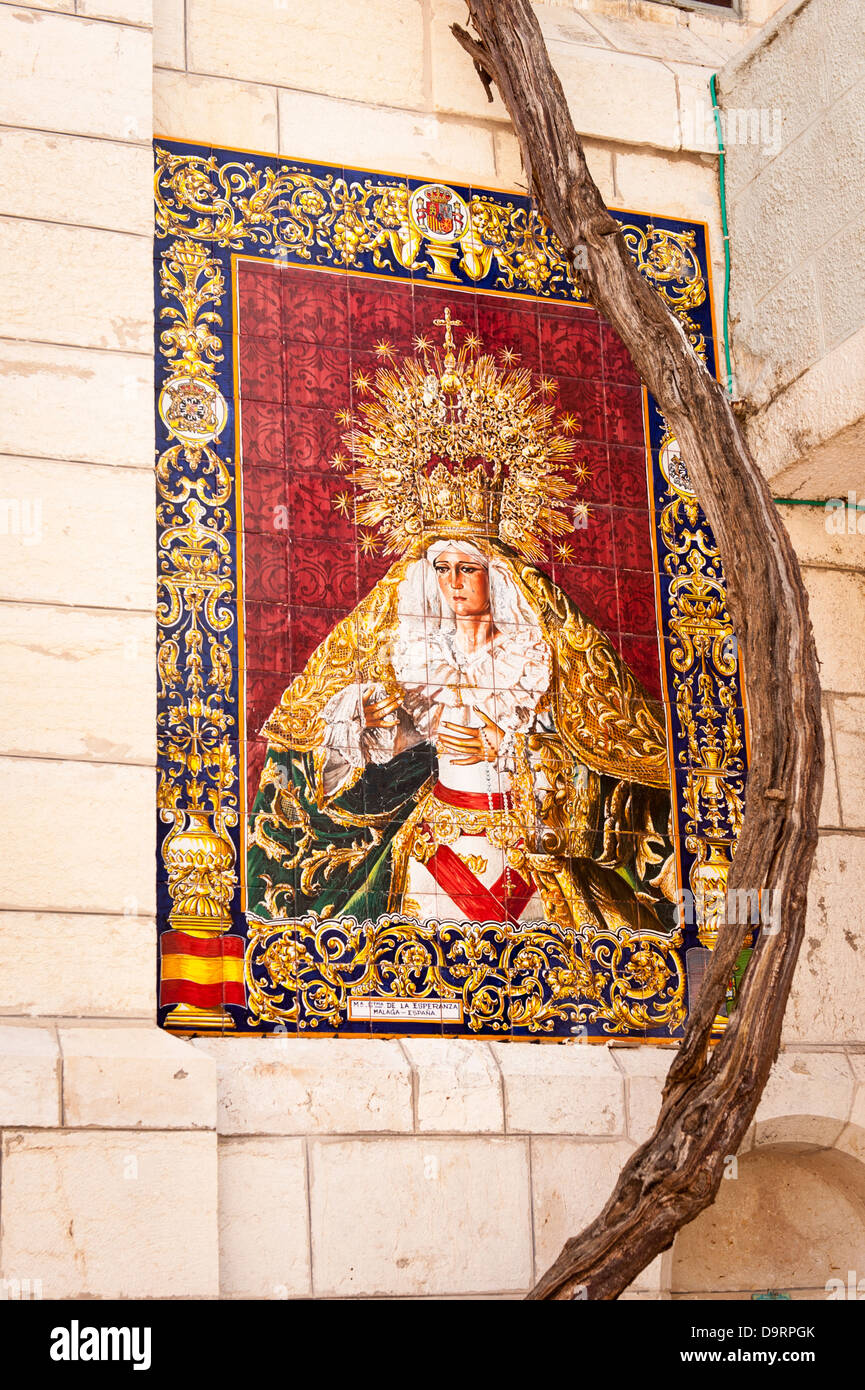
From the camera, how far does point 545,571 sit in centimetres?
561

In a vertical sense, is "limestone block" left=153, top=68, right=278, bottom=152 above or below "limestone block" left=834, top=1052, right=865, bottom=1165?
above

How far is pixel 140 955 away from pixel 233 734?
782 mm

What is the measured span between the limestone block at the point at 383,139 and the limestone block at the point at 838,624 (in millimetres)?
1650

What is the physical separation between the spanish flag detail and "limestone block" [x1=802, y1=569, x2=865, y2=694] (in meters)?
2.05

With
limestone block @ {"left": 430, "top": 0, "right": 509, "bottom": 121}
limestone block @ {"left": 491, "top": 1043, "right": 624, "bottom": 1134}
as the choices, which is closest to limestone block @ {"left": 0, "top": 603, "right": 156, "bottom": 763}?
limestone block @ {"left": 491, "top": 1043, "right": 624, "bottom": 1134}

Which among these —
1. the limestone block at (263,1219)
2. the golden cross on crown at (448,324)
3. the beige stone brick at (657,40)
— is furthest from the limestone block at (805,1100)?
the beige stone brick at (657,40)

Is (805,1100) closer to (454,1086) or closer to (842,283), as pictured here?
(454,1086)

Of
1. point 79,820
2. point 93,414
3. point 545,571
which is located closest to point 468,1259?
point 79,820

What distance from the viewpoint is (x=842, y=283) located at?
18.4 ft

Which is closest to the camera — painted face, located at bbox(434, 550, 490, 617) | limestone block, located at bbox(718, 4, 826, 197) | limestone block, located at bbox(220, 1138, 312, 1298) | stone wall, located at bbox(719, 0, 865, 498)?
limestone block, located at bbox(220, 1138, 312, 1298)

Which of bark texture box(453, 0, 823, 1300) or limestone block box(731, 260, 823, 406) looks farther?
limestone block box(731, 260, 823, 406)

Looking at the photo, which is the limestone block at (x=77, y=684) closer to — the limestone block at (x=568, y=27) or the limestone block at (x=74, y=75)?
the limestone block at (x=74, y=75)

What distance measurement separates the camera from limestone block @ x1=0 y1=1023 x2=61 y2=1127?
167 inches

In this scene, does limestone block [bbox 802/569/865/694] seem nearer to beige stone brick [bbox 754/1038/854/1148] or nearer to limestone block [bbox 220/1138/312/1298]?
beige stone brick [bbox 754/1038/854/1148]
